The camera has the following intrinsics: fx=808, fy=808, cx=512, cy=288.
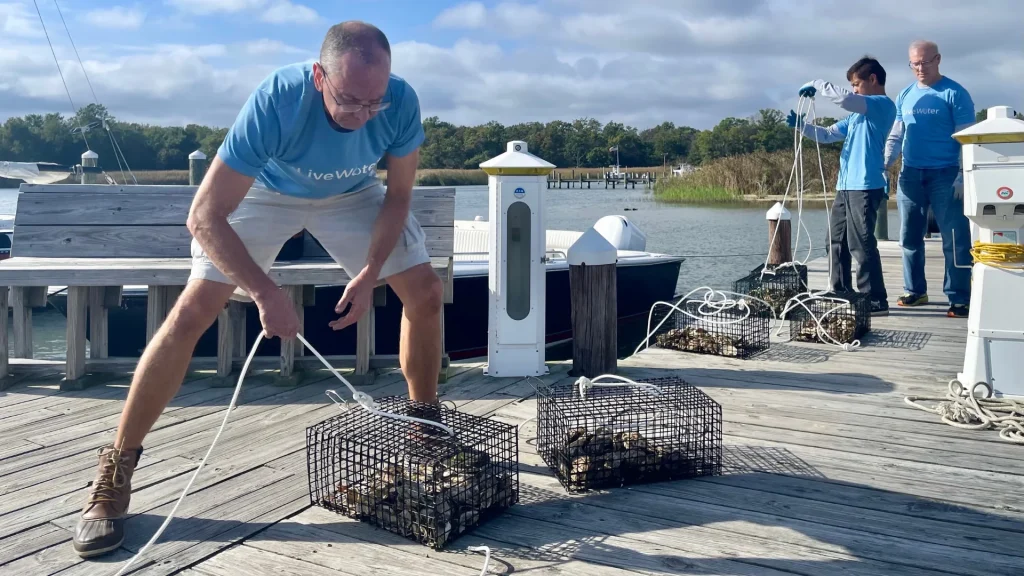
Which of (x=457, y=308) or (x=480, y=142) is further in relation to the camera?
→ (x=480, y=142)

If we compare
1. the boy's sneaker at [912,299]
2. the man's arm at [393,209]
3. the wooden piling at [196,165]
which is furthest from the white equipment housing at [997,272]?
the wooden piling at [196,165]

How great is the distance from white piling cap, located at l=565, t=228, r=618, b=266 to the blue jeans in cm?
303

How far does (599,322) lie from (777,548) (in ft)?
7.01

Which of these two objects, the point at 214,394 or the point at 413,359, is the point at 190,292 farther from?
the point at 214,394

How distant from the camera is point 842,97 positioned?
18.1ft

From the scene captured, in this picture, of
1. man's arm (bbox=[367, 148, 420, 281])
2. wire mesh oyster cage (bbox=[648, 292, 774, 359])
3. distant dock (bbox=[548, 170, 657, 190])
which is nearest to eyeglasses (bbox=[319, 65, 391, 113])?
man's arm (bbox=[367, 148, 420, 281])

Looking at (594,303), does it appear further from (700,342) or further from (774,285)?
(774,285)

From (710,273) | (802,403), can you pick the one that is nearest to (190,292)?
(802,403)

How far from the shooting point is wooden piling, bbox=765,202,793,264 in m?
8.58

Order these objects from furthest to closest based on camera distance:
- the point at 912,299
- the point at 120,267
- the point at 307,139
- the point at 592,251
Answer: the point at 912,299 → the point at 592,251 → the point at 120,267 → the point at 307,139

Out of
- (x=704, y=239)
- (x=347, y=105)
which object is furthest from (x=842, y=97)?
(x=704, y=239)

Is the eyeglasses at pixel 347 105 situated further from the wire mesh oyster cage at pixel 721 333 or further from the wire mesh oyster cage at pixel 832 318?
the wire mesh oyster cage at pixel 832 318

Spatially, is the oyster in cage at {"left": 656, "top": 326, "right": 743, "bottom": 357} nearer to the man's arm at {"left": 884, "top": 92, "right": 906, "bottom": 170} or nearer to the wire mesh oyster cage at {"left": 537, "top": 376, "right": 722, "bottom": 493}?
the wire mesh oyster cage at {"left": 537, "top": 376, "right": 722, "bottom": 493}

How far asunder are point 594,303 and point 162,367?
7.87ft
